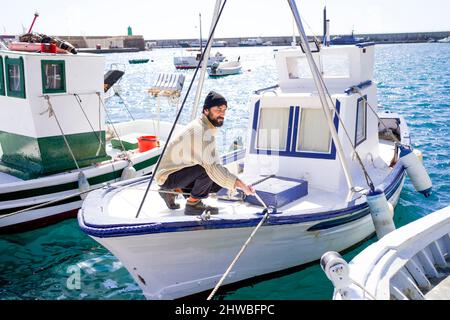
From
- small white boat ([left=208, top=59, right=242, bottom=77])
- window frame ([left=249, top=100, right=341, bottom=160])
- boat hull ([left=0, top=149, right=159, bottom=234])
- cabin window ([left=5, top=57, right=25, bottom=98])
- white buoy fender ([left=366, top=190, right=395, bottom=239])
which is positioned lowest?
boat hull ([left=0, top=149, right=159, bottom=234])

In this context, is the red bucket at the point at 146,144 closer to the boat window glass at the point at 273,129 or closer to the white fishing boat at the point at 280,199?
the white fishing boat at the point at 280,199

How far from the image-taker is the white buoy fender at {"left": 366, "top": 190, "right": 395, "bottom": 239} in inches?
259

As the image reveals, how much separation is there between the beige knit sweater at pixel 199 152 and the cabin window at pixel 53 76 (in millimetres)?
4626

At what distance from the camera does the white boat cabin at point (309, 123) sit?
752 centimetres

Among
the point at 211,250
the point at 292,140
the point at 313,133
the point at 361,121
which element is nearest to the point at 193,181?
the point at 211,250

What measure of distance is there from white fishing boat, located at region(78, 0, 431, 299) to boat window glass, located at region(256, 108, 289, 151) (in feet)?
0.05

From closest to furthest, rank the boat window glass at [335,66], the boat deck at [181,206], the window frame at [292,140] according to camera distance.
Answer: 1. the boat deck at [181,206]
2. the window frame at [292,140]
3. the boat window glass at [335,66]

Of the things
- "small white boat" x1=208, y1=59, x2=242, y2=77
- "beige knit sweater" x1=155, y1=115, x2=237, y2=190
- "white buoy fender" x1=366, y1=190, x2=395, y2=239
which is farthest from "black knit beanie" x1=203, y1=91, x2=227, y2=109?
"small white boat" x1=208, y1=59, x2=242, y2=77

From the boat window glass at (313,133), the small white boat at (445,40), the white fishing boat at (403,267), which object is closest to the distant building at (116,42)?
the small white boat at (445,40)

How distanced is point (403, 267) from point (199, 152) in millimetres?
2467

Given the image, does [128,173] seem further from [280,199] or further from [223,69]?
[223,69]

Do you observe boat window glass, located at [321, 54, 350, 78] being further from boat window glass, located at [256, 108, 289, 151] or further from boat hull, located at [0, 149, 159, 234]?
boat hull, located at [0, 149, 159, 234]

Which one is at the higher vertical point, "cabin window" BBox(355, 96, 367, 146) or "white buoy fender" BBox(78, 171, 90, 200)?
"cabin window" BBox(355, 96, 367, 146)
